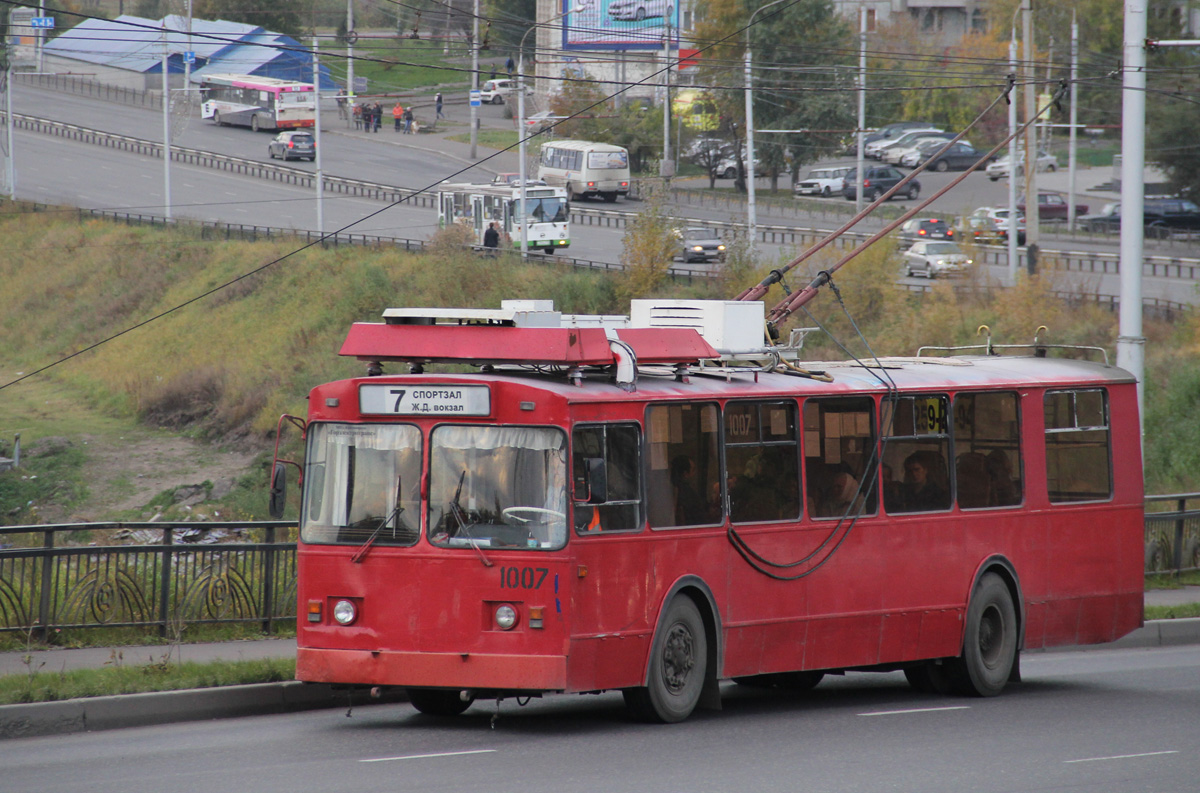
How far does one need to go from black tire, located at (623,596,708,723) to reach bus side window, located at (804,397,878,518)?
1586 millimetres

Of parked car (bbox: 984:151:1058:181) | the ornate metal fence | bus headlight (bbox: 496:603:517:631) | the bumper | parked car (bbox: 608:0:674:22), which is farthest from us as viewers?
parked car (bbox: 608:0:674:22)

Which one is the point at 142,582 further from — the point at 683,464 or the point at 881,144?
the point at 881,144

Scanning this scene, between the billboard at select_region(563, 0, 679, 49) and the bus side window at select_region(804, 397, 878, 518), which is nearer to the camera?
the bus side window at select_region(804, 397, 878, 518)

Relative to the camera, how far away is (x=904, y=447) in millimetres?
12234

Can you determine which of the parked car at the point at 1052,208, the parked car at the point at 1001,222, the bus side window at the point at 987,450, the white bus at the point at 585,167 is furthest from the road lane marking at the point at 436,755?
the parked car at the point at 1052,208

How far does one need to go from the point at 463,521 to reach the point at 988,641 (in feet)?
17.8

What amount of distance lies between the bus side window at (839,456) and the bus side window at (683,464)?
1095mm

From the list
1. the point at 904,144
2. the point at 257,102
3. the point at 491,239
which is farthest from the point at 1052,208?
Answer: the point at 257,102

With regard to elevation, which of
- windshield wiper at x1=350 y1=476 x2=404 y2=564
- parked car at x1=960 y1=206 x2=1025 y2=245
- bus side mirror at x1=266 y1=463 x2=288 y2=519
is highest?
parked car at x1=960 y1=206 x2=1025 y2=245

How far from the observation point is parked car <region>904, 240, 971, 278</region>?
48.4 m

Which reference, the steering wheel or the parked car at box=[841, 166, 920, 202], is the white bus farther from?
the steering wheel

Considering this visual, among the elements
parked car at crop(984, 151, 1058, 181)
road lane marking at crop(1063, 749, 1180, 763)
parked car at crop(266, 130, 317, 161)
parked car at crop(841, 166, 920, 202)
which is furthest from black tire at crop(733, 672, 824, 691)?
parked car at crop(266, 130, 317, 161)

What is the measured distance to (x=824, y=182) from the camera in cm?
6744

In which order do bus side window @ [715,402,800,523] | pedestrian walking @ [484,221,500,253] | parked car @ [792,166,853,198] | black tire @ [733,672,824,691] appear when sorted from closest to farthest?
bus side window @ [715,402,800,523] → black tire @ [733,672,824,691] → pedestrian walking @ [484,221,500,253] → parked car @ [792,166,853,198]
